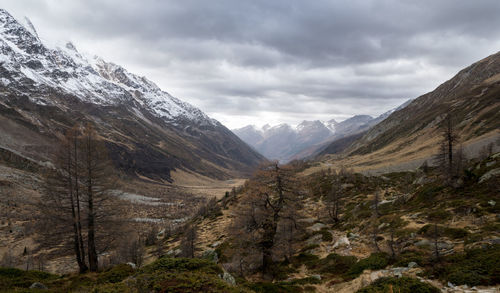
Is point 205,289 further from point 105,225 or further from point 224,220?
point 224,220

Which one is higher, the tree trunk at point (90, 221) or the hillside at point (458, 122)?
the hillside at point (458, 122)

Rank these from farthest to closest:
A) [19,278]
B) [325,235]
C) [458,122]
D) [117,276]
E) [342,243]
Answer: [458,122]
[325,235]
[342,243]
[117,276]
[19,278]

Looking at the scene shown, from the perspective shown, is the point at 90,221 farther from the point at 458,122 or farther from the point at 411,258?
the point at 458,122

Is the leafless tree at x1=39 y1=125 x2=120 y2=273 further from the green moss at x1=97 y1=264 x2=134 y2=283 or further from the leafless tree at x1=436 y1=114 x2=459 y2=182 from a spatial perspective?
the leafless tree at x1=436 y1=114 x2=459 y2=182

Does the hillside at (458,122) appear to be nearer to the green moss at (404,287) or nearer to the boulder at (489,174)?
the boulder at (489,174)

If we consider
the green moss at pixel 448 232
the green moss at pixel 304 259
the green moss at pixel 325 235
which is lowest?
the green moss at pixel 304 259

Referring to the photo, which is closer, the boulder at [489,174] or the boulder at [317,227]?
the boulder at [489,174]

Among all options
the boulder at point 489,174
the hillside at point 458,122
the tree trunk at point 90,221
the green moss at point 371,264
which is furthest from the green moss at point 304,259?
the hillside at point 458,122

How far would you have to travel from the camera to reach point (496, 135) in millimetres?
66062

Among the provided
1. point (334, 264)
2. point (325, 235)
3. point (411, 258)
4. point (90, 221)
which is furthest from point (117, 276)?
point (325, 235)

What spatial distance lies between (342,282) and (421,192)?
67.9ft

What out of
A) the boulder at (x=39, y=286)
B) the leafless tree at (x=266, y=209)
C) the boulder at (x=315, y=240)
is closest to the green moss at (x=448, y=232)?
the leafless tree at (x=266, y=209)

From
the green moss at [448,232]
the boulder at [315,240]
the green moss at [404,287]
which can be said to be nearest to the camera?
the green moss at [404,287]

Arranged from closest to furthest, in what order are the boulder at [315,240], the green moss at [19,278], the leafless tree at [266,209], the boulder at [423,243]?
the green moss at [19,278] → the boulder at [423,243] → the leafless tree at [266,209] → the boulder at [315,240]
